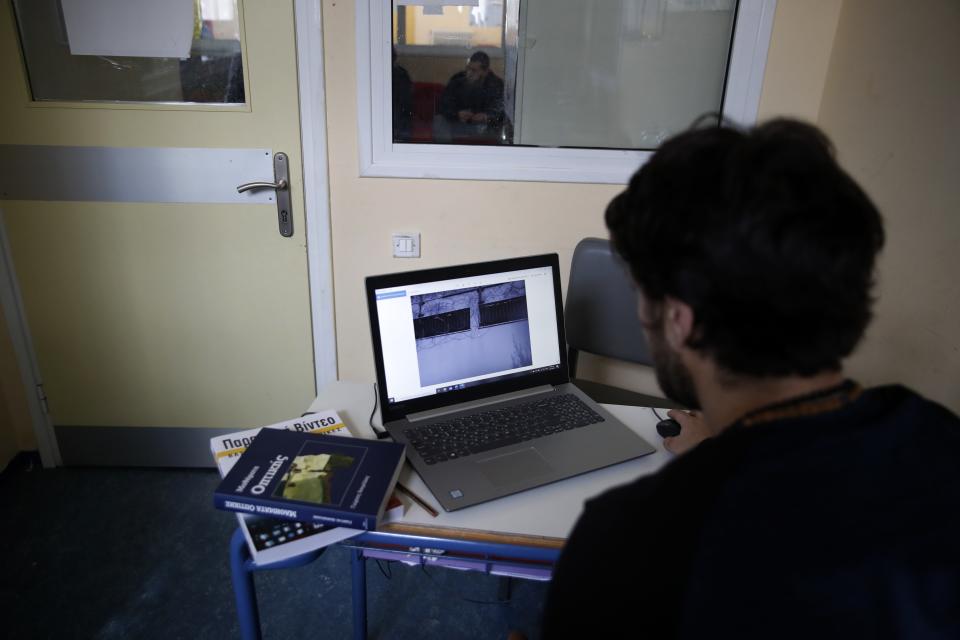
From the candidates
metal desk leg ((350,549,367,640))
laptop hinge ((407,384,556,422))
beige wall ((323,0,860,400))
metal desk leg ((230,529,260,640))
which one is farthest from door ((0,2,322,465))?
metal desk leg ((230,529,260,640))

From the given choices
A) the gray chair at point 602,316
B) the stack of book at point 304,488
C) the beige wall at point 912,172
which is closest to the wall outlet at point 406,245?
the gray chair at point 602,316

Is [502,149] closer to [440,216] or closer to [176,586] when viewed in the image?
[440,216]

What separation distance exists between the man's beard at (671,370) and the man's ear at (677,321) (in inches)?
0.8

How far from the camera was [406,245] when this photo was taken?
6.60 ft

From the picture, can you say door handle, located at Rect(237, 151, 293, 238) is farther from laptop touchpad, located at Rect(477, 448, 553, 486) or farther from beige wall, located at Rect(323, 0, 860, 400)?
laptop touchpad, located at Rect(477, 448, 553, 486)

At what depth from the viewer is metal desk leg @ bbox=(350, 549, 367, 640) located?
144cm

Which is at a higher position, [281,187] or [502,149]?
[502,149]

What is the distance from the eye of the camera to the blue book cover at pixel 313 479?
2.93 ft

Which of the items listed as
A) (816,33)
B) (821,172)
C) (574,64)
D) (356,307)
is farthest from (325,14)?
(821,172)

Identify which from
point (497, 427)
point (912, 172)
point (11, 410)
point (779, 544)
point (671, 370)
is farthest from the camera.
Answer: point (11, 410)

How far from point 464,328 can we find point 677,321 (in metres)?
0.62

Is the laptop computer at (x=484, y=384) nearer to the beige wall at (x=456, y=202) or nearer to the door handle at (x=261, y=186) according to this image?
the beige wall at (x=456, y=202)

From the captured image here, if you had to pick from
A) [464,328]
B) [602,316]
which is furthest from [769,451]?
[602,316]

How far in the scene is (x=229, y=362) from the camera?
2.13 meters
